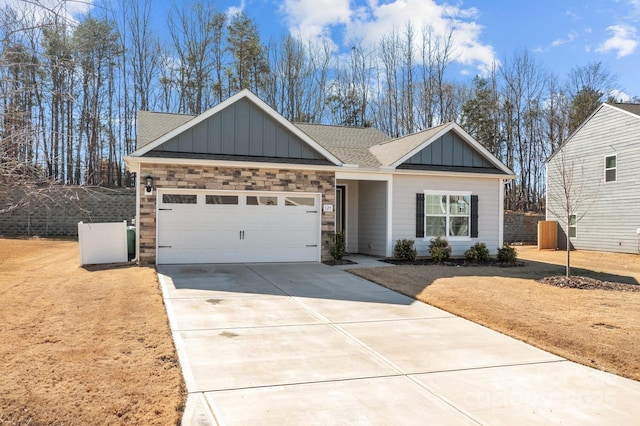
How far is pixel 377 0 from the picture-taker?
2527 centimetres

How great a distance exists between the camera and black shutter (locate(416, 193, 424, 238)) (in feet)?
48.3

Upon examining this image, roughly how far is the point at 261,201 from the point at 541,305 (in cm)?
767

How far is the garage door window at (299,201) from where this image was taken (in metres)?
13.4

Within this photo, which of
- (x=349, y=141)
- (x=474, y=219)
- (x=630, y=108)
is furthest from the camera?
(x=630, y=108)

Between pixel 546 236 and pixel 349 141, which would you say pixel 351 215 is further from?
pixel 546 236

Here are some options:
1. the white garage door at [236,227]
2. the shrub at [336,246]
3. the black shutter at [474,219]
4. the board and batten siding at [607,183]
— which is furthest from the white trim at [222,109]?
the board and batten siding at [607,183]

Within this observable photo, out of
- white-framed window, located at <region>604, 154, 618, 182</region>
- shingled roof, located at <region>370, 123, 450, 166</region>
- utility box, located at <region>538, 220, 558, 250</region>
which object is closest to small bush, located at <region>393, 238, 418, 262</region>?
shingled roof, located at <region>370, 123, 450, 166</region>

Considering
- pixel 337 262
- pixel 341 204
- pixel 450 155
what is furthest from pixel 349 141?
pixel 337 262

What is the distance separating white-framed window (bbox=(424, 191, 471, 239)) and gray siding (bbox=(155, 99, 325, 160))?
4.23m

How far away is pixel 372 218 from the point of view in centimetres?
1555

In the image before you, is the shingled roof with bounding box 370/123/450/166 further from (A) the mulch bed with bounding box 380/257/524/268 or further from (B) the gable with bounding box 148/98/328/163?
(A) the mulch bed with bounding box 380/257/524/268

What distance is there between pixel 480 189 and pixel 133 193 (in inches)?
727

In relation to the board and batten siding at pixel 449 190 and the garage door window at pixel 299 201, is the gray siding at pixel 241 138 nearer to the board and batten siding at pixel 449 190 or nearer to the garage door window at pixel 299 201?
the garage door window at pixel 299 201

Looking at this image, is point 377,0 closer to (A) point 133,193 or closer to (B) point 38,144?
(A) point 133,193
